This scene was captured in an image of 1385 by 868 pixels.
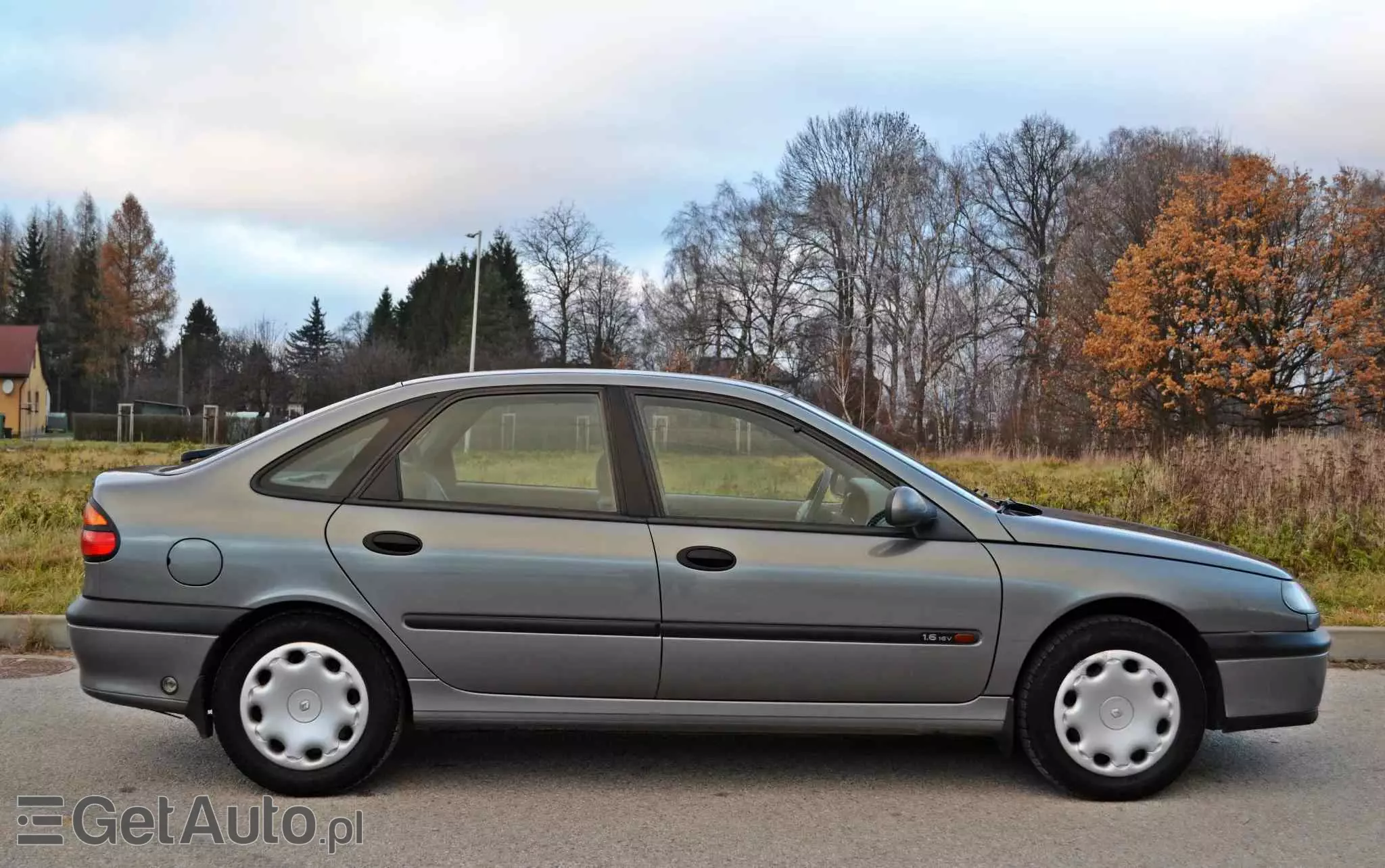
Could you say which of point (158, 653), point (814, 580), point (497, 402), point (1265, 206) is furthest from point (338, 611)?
point (1265, 206)

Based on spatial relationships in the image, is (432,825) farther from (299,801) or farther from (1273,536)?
(1273,536)

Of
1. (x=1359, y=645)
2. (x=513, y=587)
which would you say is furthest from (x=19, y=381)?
(x=1359, y=645)

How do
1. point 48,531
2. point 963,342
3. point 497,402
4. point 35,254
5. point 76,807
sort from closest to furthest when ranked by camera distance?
point 76,807 → point 497,402 → point 48,531 → point 963,342 → point 35,254

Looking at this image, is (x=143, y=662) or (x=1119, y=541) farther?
(x=1119, y=541)

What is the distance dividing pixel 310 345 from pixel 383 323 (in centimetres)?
1319

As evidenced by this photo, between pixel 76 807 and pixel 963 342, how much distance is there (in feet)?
146

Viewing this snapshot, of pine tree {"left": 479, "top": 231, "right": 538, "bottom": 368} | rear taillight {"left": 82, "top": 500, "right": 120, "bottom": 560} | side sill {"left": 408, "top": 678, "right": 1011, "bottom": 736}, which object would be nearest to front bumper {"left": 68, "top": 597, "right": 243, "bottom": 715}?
rear taillight {"left": 82, "top": 500, "right": 120, "bottom": 560}

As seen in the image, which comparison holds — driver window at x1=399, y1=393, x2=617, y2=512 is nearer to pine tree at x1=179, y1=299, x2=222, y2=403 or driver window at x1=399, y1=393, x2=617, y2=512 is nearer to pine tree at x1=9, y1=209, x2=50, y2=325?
pine tree at x1=179, y1=299, x2=222, y2=403

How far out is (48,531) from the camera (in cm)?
959

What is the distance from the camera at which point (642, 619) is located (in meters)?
3.93

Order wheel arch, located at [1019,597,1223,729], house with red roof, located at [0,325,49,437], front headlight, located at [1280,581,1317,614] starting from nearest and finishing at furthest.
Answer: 1. wheel arch, located at [1019,597,1223,729]
2. front headlight, located at [1280,581,1317,614]
3. house with red roof, located at [0,325,49,437]

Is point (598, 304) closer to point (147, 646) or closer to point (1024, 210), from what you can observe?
point (1024, 210)

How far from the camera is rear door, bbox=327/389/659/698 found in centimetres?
394

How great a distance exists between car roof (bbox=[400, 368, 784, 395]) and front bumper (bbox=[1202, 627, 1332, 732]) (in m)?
1.97
